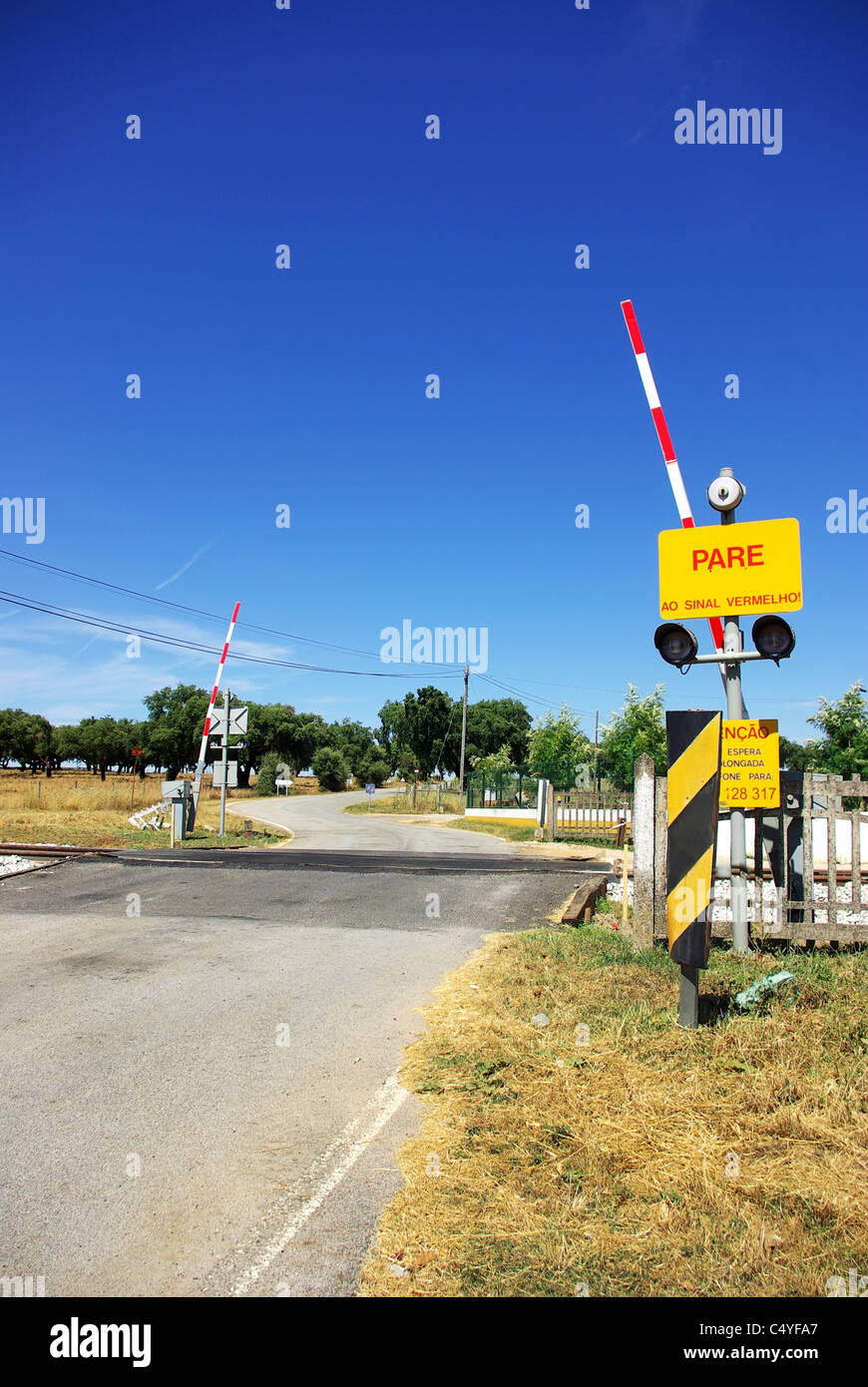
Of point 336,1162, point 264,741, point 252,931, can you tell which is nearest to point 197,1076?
point 336,1162

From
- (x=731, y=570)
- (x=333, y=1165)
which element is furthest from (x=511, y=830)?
(x=333, y=1165)

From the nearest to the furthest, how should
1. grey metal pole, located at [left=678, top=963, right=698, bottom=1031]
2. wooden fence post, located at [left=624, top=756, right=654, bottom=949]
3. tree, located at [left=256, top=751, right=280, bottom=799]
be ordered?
grey metal pole, located at [left=678, top=963, right=698, bottom=1031], wooden fence post, located at [left=624, top=756, right=654, bottom=949], tree, located at [left=256, top=751, right=280, bottom=799]

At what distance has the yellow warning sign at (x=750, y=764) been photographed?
706cm

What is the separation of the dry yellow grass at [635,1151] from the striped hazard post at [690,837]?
0.45 meters

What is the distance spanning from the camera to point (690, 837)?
17.9 feet

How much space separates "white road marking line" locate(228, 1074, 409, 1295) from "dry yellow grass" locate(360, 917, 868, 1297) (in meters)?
0.23

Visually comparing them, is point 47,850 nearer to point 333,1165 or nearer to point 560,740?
point 333,1165

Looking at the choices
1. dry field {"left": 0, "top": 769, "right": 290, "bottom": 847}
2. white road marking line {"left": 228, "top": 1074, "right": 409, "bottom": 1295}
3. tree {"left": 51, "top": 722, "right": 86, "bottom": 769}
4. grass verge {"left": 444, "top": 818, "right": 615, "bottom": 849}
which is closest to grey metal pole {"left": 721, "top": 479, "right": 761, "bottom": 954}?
white road marking line {"left": 228, "top": 1074, "right": 409, "bottom": 1295}

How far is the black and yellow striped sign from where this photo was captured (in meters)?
5.29

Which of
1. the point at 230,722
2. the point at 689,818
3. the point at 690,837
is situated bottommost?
the point at 690,837

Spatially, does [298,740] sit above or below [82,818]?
above

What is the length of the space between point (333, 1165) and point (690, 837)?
286cm

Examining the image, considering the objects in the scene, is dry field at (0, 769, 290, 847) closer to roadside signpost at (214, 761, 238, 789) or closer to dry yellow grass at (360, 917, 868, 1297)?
roadside signpost at (214, 761, 238, 789)
